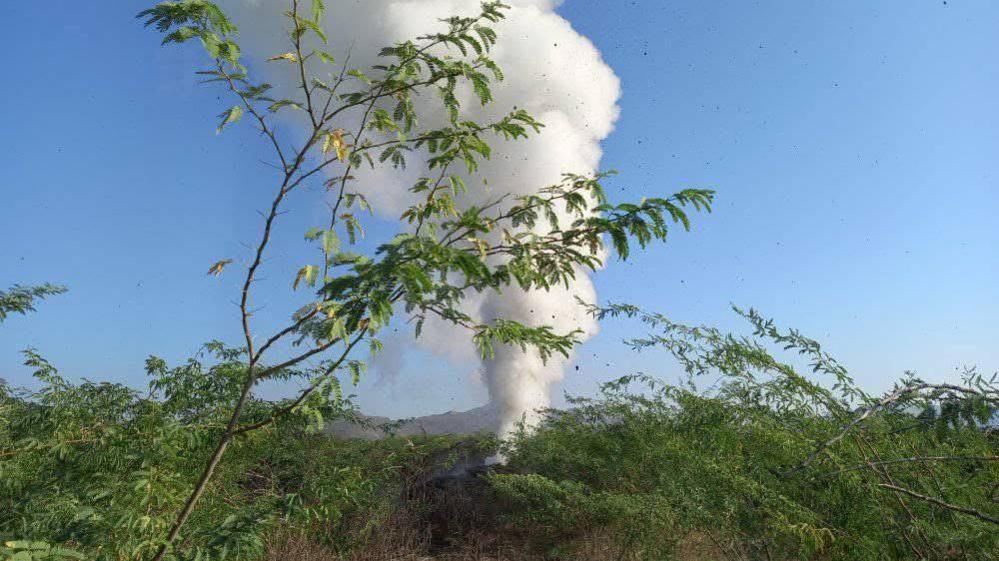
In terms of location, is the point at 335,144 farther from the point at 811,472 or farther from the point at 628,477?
the point at 628,477

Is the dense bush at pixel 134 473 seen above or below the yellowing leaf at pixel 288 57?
below

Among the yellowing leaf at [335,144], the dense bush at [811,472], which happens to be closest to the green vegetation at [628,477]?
the dense bush at [811,472]

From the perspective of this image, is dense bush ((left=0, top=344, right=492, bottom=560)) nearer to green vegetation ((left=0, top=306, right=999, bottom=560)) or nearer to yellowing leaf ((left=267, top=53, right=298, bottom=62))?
green vegetation ((left=0, top=306, right=999, bottom=560))

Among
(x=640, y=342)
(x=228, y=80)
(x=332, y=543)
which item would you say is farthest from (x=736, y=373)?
(x=332, y=543)

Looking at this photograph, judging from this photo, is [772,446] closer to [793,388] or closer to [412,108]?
[793,388]

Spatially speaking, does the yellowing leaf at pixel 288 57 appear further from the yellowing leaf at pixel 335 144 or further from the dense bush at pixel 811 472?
the dense bush at pixel 811 472

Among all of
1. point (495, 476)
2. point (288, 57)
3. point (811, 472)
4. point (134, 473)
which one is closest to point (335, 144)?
point (288, 57)

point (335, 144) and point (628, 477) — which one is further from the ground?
point (335, 144)

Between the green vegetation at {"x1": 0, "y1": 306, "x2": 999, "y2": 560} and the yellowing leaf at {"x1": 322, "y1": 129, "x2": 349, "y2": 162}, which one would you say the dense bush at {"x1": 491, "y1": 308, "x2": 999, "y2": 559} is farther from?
the yellowing leaf at {"x1": 322, "y1": 129, "x2": 349, "y2": 162}

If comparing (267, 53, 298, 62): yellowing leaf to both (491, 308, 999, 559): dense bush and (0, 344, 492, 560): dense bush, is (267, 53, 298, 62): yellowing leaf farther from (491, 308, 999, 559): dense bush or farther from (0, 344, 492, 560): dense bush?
(491, 308, 999, 559): dense bush

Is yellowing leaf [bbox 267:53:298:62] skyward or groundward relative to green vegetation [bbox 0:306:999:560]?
skyward

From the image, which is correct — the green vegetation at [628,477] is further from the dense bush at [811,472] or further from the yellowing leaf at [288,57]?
the yellowing leaf at [288,57]

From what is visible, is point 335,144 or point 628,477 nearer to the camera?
point 335,144

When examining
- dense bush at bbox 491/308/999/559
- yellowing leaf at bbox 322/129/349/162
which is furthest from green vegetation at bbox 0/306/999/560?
yellowing leaf at bbox 322/129/349/162
